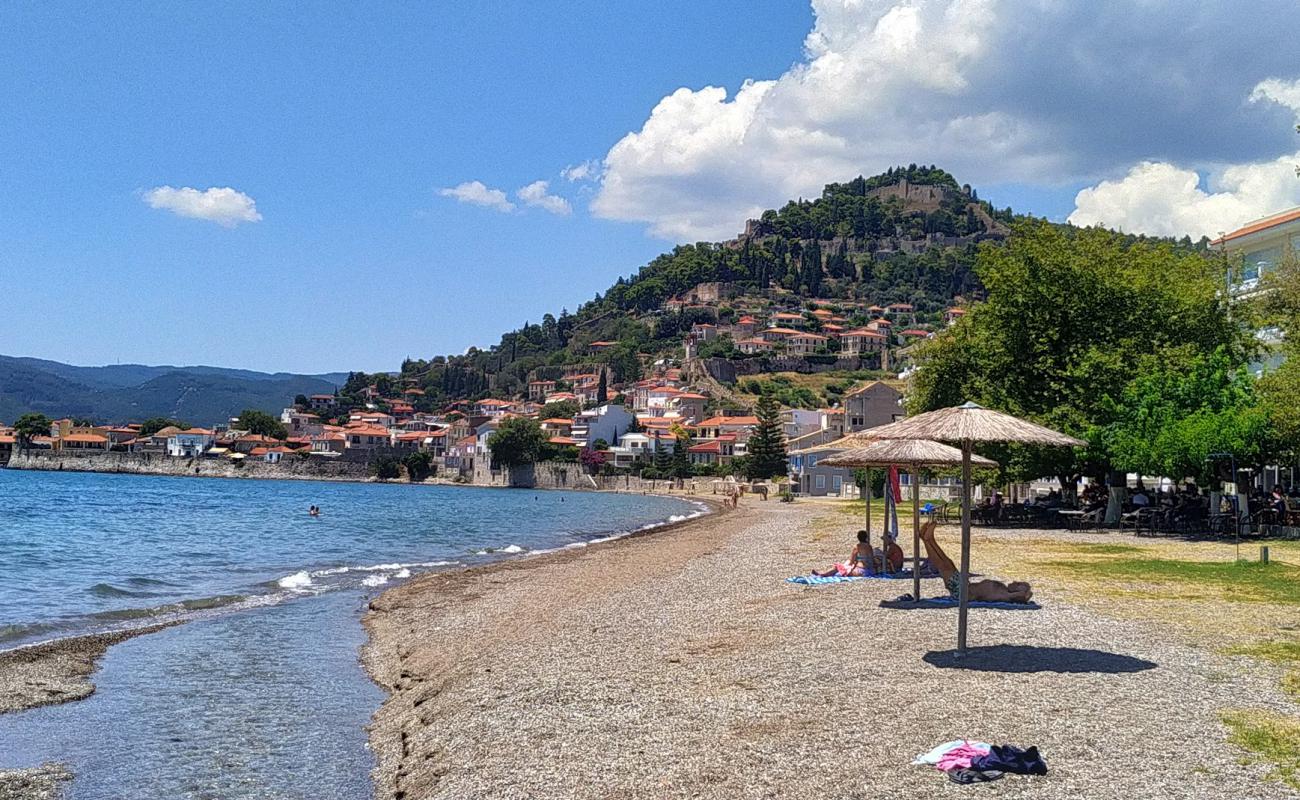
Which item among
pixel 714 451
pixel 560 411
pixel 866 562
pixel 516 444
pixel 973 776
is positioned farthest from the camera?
pixel 560 411

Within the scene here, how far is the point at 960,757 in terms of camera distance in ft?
21.6

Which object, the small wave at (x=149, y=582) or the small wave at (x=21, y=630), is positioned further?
the small wave at (x=149, y=582)

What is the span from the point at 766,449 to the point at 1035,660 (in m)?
83.7

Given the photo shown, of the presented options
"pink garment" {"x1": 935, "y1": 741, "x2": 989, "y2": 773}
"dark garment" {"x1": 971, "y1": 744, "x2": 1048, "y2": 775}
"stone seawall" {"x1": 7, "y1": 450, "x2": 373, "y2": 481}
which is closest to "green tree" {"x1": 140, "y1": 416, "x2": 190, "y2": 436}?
"stone seawall" {"x1": 7, "y1": 450, "x2": 373, "y2": 481}

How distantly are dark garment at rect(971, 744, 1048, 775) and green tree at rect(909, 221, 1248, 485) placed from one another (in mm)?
24442

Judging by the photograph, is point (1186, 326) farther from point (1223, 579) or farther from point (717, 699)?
point (717, 699)

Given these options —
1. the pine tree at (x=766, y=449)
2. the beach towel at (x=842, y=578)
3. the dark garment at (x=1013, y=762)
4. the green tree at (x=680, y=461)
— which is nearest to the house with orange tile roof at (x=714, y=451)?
the green tree at (x=680, y=461)

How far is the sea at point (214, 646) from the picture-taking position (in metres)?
8.84

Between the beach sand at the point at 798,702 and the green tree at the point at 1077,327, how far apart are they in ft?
55.5

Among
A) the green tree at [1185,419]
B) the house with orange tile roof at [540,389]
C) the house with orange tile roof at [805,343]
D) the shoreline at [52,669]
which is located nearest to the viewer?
the shoreline at [52,669]

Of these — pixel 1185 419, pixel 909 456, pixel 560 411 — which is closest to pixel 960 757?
pixel 909 456

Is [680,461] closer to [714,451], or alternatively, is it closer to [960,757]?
[714,451]

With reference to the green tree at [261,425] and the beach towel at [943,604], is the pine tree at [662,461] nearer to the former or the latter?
the green tree at [261,425]

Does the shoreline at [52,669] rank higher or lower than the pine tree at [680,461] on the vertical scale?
lower
